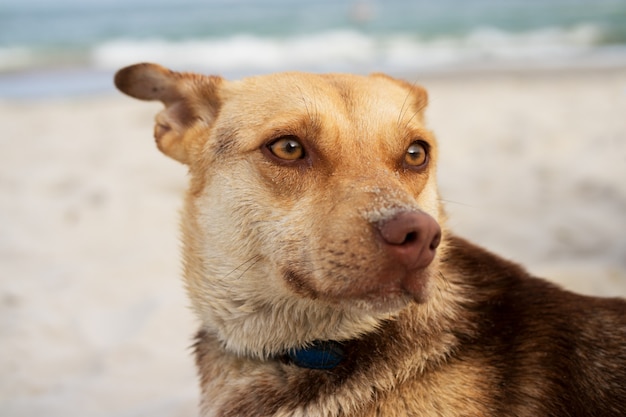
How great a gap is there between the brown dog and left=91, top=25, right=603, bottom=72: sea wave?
13.6 metres

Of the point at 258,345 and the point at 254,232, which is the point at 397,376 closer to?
the point at 258,345

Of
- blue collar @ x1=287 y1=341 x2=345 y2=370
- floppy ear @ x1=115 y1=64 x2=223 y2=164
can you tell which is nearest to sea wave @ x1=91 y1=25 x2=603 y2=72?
floppy ear @ x1=115 y1=64 x2=223 y2=164

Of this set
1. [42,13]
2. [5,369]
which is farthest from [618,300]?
[42,13]

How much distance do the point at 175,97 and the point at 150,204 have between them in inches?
148

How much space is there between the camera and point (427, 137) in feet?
9.94

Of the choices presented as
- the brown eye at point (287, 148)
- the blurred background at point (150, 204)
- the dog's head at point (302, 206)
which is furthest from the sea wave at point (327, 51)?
the brown eye at point (287, 148)

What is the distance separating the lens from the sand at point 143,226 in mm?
4379

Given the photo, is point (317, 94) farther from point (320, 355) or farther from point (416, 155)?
point (320, 355)

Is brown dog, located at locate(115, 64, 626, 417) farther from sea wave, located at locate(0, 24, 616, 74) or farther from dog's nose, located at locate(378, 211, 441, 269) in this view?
sea wave, located at locate(0, 24, 616, 74)

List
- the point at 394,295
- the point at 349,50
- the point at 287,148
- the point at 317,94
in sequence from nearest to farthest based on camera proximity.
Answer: the point at 394,295, the point at 287,148, the point at 317,94, the point at 349,50

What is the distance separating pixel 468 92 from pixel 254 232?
31.5ft

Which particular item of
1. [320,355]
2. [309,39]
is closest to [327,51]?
[309,39]

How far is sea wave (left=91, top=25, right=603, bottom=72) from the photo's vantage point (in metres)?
17.7

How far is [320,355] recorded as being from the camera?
8.79 feet
